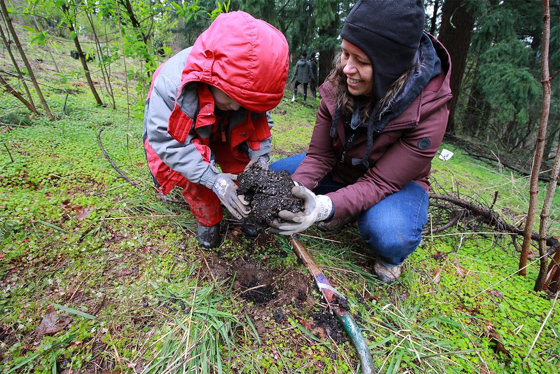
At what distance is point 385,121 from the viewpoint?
155 cm

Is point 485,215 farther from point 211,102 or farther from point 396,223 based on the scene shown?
point 211,102

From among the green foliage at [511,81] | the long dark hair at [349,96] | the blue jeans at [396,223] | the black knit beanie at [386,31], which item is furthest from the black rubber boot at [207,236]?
the green foliage at [511,81]

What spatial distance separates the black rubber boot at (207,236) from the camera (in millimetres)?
1803

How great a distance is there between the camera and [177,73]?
158cm

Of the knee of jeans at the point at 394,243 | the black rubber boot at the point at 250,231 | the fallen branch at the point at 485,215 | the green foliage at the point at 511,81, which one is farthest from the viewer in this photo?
the green foliage at the point at 511,81

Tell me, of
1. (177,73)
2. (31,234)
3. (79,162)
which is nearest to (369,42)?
(177,73)

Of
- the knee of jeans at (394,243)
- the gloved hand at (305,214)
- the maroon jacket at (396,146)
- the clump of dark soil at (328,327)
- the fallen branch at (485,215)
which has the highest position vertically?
the maroon jacket at (396,146)

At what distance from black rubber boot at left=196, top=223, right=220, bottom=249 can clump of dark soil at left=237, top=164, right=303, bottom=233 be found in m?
0.33

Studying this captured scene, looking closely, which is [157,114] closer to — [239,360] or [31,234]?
[31,234]

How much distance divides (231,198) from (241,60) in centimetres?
76

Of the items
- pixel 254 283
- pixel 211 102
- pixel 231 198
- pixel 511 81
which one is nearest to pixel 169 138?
pixel 211 102

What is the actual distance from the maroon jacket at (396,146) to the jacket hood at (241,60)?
57cm

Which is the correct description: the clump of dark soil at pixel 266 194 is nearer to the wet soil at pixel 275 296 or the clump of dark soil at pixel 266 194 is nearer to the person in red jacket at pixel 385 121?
the person in red jacket at pixel 385 121

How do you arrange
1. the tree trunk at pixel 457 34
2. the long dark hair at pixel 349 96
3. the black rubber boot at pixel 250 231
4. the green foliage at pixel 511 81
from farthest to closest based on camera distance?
the tree trunk at pixel 457 34
the green foliage at pixel 511 81
the black rubber boot at pixel 250 231
the long dark hair at pixel 349 96
